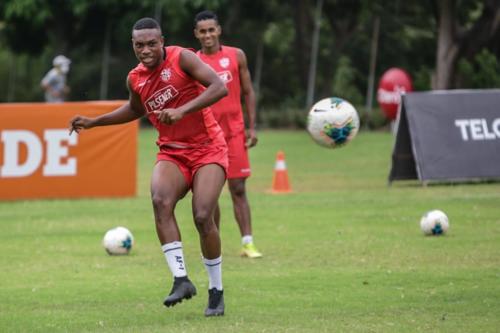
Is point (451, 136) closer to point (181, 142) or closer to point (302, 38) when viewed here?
point (181, 142)

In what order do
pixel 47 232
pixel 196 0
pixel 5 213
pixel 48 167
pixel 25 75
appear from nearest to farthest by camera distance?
1. pixel 47 232
2. pixel 5 213
3. pixel 48 167
4. pixel 196 0
5. pixel 25 75

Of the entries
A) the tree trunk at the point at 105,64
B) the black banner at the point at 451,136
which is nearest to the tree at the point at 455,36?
the tree trunk at the point at 105,64

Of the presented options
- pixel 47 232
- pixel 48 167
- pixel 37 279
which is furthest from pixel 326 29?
pixel 37 279

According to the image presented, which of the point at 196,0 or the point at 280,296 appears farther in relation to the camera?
the point at 196,0

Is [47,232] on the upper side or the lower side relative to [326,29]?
lower

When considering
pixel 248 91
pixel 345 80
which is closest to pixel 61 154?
pixel 248 91

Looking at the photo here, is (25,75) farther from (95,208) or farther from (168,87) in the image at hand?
(168,87)

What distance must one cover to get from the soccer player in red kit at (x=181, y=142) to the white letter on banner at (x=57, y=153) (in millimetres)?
9843

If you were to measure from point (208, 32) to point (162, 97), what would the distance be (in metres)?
3.31

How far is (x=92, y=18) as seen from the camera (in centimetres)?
4741

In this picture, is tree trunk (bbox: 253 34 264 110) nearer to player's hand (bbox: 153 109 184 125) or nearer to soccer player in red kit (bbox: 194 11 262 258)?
soccer player in red kit (bbox: 194 11 262 258)

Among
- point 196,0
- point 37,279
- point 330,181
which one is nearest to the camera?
point 37,279

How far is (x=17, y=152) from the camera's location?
1861cm

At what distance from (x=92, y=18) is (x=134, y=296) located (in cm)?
3842
